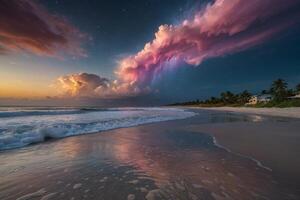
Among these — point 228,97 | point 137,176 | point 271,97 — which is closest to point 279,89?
point 271,97

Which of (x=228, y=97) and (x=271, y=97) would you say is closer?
(x=271, y=97)

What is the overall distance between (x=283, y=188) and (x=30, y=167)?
644cm

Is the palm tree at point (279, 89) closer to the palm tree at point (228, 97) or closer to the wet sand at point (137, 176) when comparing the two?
the palm tree at point (228, 97)

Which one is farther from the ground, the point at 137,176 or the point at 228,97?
the point at 228,97

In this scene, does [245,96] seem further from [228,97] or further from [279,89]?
[279,89]

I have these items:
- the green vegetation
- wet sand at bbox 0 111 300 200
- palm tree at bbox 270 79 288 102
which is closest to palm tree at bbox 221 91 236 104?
the green vegetation

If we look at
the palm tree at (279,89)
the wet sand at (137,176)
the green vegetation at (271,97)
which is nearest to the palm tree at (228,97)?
the green vegetation at (271,97)

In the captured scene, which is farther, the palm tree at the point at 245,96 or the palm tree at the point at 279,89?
the palm tree at the point at 245,96

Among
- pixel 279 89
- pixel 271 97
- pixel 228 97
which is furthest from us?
pixel 228 97

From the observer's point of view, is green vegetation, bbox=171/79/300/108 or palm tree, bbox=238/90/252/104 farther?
palm tree, bbox=238/90/252/104

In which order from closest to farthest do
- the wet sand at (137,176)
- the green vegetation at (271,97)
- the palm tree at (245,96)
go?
the wet sand at (137,176) < the green vegetation at (271,97) < the palm tree at (245,96)

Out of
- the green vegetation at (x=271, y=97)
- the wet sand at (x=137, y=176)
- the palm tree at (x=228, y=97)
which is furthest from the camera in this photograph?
the palm tree at (x=228, y=97)

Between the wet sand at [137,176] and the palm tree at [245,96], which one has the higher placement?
the palm tree at [245,96]

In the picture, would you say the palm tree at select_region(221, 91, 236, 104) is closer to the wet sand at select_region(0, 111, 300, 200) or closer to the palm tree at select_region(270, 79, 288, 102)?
the palm tree at select_region(270, 79, 288, 102)
